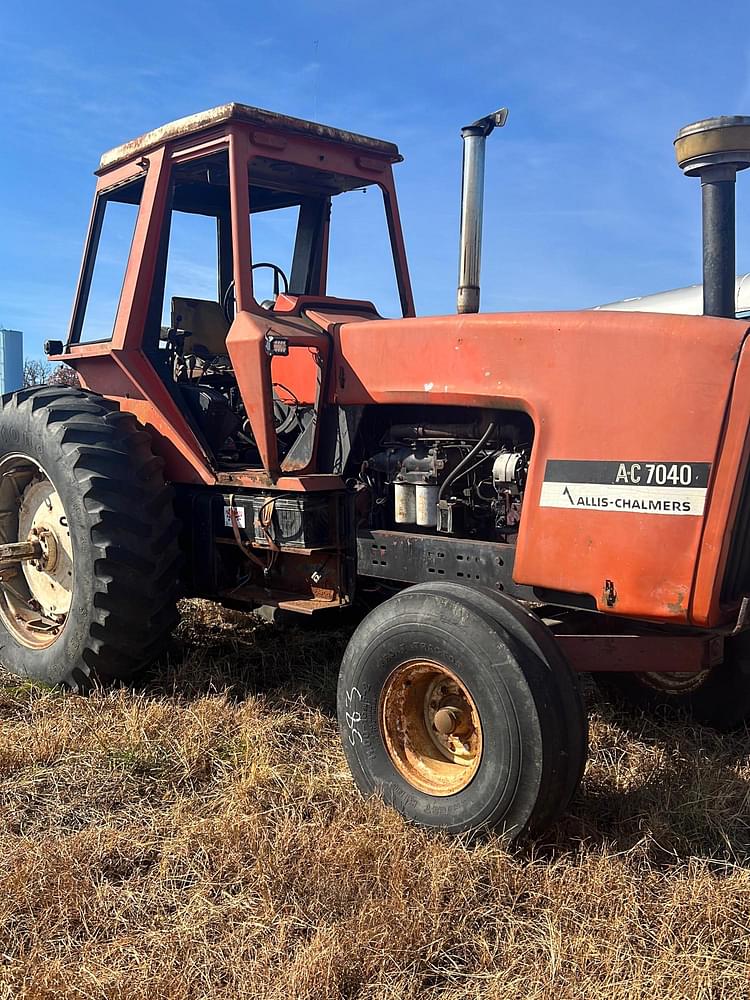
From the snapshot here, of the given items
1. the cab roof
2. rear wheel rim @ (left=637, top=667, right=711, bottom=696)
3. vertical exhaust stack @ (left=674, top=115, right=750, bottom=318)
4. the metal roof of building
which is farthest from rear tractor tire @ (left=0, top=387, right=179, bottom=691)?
the metal roof of building

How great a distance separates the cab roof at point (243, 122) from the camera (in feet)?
13.7

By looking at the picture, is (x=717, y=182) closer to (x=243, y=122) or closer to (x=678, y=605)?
(x=678, y=605)

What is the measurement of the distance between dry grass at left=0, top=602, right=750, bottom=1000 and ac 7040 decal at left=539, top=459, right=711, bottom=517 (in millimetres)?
1040

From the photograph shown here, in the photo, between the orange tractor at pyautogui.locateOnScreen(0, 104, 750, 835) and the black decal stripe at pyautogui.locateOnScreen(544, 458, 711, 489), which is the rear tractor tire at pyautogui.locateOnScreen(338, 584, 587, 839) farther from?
the black decal stripe at pyautogui.locateOnScreen(544, 458, 711, 489)

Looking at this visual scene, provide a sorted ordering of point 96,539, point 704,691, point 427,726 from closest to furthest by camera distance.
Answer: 1. point 427,726
2. point 704,691
3. point 96,539

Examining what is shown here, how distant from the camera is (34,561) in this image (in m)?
4.88

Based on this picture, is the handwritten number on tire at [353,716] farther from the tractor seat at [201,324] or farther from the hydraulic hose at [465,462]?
the tractor seat at [201,324]

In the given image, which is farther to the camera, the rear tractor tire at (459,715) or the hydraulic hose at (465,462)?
the hydraulic hose at (465,462)

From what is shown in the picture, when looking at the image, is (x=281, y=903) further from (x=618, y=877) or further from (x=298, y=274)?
(x=298, y=274)

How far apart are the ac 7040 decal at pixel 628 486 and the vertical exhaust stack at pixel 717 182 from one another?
2.75 feet

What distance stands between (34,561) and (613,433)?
321 centimetres

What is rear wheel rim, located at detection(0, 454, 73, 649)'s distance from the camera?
15.5ft

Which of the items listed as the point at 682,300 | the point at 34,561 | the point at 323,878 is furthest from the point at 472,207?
the point at 682,300

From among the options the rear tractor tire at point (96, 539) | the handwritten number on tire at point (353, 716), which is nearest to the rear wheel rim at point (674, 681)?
the handwritten number on tire at point (353, 716)
